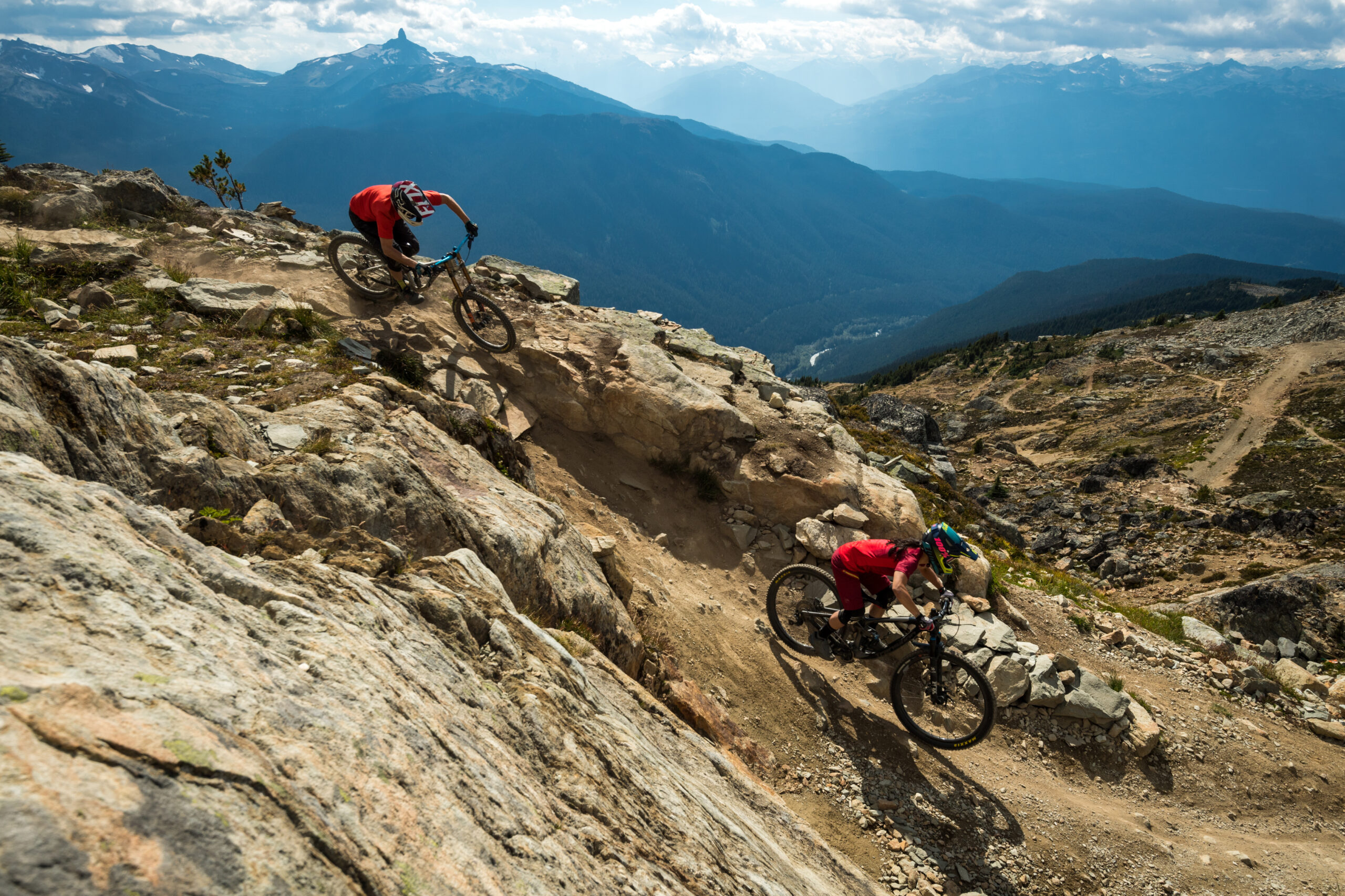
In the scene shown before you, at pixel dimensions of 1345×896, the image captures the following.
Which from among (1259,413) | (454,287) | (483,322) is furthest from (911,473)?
(1259,413)

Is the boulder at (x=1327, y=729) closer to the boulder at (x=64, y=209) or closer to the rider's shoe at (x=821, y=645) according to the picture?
the rider's shoe at (x=821, y=645)

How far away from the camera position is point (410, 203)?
12.2 m

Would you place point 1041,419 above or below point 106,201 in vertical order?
below

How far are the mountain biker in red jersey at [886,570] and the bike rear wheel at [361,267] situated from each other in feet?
38.2

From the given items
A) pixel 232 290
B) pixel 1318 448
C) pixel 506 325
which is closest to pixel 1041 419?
pixel 1318 448

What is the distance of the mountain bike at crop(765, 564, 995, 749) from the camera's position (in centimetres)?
924

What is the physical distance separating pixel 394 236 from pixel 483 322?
2571 millimetres

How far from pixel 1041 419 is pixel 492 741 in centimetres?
7708

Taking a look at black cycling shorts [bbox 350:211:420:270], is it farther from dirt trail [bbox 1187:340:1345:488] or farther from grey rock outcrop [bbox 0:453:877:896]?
dirt trail [bbox 1187:340:1345:488]

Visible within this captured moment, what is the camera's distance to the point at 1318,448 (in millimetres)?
46281

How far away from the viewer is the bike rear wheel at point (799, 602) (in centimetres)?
1063

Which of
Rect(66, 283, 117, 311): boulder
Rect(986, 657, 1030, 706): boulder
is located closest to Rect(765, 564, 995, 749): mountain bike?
Rect(986, 657, 1030, 706): boulder

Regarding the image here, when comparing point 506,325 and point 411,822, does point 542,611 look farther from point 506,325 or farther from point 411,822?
point 506,325

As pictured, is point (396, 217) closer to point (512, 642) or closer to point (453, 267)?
point (453, 267)
